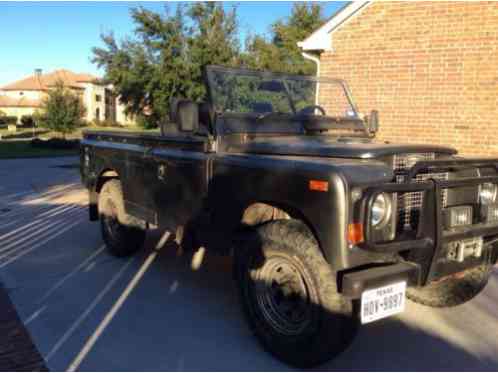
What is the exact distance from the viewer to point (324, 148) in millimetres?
3264

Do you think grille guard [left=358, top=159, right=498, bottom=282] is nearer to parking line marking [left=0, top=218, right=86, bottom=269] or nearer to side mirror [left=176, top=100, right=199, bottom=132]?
side mirror [left=176, top=100, right=199, bottom=132]

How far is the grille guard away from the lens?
2633 millimetres

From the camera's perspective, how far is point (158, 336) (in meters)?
3.59

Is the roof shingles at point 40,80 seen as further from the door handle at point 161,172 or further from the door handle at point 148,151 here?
the door handle at point 161,172

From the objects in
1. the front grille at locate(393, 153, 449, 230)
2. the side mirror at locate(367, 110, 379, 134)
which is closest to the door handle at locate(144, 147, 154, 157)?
the side mirror at locate(367, 110, 379, 134)

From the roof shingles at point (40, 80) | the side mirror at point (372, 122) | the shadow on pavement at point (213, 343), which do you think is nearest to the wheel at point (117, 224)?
the shadow on pavement at point (213, 343)

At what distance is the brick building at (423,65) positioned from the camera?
24.6 ft

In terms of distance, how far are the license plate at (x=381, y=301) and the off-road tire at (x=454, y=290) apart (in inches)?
38.8

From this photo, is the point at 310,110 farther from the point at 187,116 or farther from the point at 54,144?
the point at 54,144

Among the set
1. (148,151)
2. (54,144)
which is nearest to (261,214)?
(148,151)

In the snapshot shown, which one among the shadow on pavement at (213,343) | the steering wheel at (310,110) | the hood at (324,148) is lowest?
the shadow on pavement at (213,343)

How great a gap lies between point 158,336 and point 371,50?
6960 mm

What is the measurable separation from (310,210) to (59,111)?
→ 28723 mm

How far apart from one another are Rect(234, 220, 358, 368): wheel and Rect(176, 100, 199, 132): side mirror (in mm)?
964
